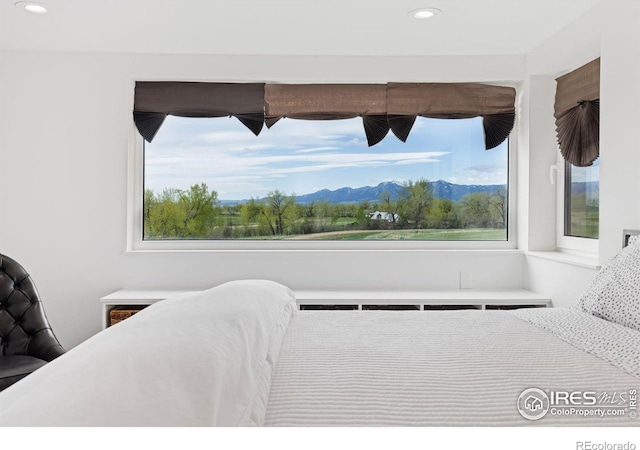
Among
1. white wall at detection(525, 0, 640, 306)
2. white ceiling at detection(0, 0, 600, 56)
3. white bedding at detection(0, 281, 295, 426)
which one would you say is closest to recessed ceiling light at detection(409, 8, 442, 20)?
white ceiling at detection(0, 0, 600, 56)

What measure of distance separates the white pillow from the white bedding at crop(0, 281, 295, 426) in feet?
3.72

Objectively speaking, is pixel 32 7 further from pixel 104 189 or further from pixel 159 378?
pixel 159 378

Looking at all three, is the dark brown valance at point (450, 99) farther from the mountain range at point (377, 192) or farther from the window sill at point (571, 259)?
the window sill at point (571, 259)

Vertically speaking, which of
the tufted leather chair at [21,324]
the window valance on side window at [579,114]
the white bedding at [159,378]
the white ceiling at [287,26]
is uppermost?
the white ceiling at [287,26]

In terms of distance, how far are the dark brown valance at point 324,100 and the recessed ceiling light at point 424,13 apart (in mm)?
781

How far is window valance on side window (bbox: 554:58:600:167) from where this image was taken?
2818 mm

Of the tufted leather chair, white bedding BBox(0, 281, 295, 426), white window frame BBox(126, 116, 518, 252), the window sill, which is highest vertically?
white window frame BBox(126, 116, 518, 252)

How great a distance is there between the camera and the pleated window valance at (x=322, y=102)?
3.53 m

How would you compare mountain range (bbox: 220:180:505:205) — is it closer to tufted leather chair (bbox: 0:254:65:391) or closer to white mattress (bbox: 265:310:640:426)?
tufted leather chair (bbox: 0:254:65:391)

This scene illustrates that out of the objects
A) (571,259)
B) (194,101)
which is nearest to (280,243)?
(194,101)

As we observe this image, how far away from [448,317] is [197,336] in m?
1.07

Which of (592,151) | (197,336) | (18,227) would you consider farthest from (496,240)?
(18,227)

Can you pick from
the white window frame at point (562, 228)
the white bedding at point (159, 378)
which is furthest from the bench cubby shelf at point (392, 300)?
the white bedding at point (159, 378)
